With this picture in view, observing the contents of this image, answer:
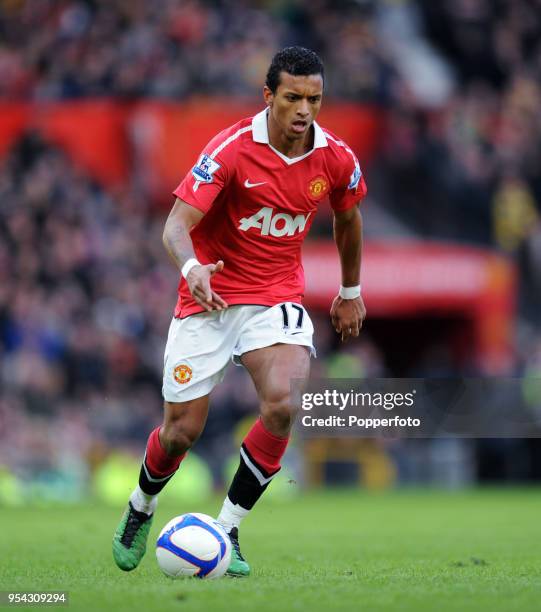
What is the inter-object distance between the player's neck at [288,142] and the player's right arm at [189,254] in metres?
0.57

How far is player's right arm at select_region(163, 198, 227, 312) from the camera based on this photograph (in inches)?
232

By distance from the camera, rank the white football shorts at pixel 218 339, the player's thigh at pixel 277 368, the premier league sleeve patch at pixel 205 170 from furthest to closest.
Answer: the white football shorts at pixel 218 339 → the premier league sleeve patch at pixel 205 170 → the player's thigh at pixel 277 368

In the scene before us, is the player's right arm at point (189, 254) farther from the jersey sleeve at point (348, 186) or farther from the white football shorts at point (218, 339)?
the jersey sleeve at point (348, 186)

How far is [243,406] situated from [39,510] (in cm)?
383

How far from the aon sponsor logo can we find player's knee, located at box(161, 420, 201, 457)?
992mm

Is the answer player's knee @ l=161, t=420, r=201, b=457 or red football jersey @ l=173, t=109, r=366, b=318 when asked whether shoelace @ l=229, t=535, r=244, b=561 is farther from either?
red football jersey @ l=173, t=109, r=366, b=318

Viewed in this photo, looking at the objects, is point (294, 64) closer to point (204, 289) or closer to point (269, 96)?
point (269, 96)

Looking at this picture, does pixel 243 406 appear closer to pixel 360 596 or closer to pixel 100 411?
pixel 100 411

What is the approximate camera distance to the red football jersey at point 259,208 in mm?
6488

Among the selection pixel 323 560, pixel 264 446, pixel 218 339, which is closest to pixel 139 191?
pixel 323 560

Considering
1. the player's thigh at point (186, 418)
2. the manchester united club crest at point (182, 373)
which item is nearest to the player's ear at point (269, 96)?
the manchester united club crest at point (182, 373)

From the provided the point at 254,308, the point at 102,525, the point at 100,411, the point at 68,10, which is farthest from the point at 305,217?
the point at 68,10

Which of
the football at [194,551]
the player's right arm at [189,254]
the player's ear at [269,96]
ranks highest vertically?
the player's ear at [269,96]

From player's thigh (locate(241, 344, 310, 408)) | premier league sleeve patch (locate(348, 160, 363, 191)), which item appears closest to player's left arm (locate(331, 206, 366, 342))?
premier league sleeve patch (locate(348, 160, 363, 191))
